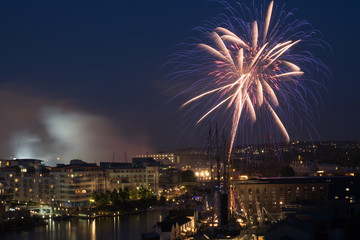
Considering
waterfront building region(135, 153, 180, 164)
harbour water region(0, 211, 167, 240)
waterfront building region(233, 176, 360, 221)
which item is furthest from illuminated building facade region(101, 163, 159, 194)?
waterfront building region(135, 153, 180, 164)

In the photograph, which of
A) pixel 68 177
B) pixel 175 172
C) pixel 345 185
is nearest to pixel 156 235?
pixel 345 185

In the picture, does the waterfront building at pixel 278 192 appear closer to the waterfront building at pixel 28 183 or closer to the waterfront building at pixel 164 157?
the waterfront building at pixel 28 183

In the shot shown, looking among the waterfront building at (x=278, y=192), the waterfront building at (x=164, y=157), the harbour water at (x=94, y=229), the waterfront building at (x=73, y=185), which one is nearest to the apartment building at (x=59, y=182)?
the waterfront building at (x=73, y=185)

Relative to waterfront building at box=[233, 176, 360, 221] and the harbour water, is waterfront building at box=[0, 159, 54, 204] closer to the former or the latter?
the harbour water

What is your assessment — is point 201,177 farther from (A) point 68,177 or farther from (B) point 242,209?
(B) point 242,209

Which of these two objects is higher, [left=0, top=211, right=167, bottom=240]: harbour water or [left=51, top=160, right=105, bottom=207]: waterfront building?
[left=51, top=160, right=105, bottom=207]: waterfront building
